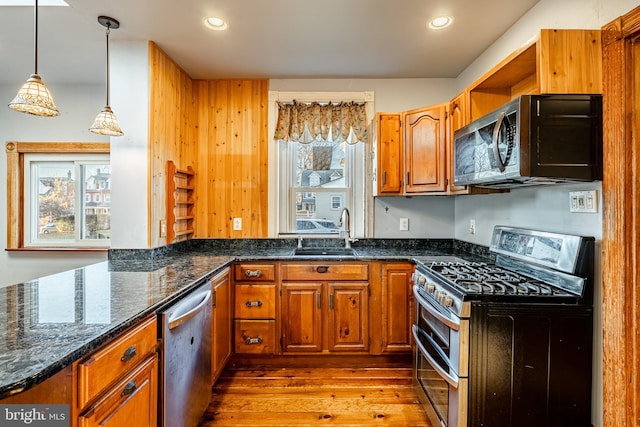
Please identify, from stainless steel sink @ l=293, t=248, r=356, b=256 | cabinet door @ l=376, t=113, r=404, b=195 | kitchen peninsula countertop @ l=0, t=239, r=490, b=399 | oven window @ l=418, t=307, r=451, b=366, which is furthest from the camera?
stainless steel sink @ l=293, t=248, r=356, b=256

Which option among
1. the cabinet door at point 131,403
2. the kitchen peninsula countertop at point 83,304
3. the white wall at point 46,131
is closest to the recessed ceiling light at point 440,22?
the kitchen peninsula countertop at point 83,304

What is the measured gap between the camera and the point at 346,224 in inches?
121

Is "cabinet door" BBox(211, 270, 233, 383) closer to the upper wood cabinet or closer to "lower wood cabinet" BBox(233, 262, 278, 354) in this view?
"lower wood cabinet" BBox(233, 262, 278, 354)

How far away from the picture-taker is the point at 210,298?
6.43 ft

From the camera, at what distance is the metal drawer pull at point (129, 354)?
1110 millimetres

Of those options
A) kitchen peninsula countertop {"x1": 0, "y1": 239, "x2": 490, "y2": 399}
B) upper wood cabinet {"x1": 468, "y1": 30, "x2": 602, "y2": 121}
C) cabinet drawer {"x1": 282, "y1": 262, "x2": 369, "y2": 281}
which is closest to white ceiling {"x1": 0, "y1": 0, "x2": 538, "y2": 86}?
upper wood cabinet {"x1": 468, "y1": 30, "x2": 602, "y2": 121}

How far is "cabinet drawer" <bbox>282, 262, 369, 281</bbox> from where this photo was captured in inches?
99.7

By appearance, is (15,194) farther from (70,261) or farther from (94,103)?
(94,103)

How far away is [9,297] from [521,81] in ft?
9.48

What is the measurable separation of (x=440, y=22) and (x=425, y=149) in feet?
2.91

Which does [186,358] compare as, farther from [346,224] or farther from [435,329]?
[346,224]

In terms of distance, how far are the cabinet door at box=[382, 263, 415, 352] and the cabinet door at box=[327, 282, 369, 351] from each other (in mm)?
152

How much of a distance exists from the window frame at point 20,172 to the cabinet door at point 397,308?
288 cm

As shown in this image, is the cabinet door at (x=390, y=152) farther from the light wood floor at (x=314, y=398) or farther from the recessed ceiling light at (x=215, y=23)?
the light wood floor at (x=314, y=398)
